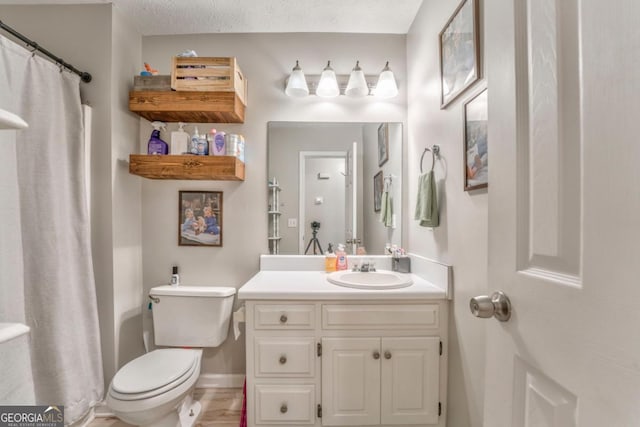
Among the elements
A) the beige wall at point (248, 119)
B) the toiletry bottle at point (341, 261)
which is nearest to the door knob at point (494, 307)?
the toiletry bottle at point (341, 261)

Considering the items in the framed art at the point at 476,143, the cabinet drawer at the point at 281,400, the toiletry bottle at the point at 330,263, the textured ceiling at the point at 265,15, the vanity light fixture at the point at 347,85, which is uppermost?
the textured ceiling at the point at 265,15

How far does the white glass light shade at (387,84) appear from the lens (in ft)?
6.04

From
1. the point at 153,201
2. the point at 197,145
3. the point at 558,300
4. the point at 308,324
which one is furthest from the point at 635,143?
the point at 153,201

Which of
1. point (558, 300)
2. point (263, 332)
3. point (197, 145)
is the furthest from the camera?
point (197, 145)

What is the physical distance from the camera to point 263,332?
4.50 feet

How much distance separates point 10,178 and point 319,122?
157 centimetres

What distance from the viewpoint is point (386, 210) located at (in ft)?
6.31

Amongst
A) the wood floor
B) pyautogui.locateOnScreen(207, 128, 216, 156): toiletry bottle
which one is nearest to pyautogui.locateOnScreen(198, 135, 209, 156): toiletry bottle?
pyautogui.locateOnScreen(207, 128, 216, 156): toiletry bottle

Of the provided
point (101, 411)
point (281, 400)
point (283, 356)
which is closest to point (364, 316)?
point (283, 356)

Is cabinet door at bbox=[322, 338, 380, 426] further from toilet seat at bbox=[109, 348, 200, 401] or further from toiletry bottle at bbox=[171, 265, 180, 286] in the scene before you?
toiletry bottle at bbox=[171, 265, 180, 286]

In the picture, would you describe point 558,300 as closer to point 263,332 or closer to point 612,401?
point 612,401

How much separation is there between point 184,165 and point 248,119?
21.0 inches

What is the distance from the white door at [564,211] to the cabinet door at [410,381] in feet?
Answer: 2.51

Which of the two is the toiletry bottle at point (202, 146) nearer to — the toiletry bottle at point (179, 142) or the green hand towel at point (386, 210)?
the toiletry bottle at point (179, 142)
